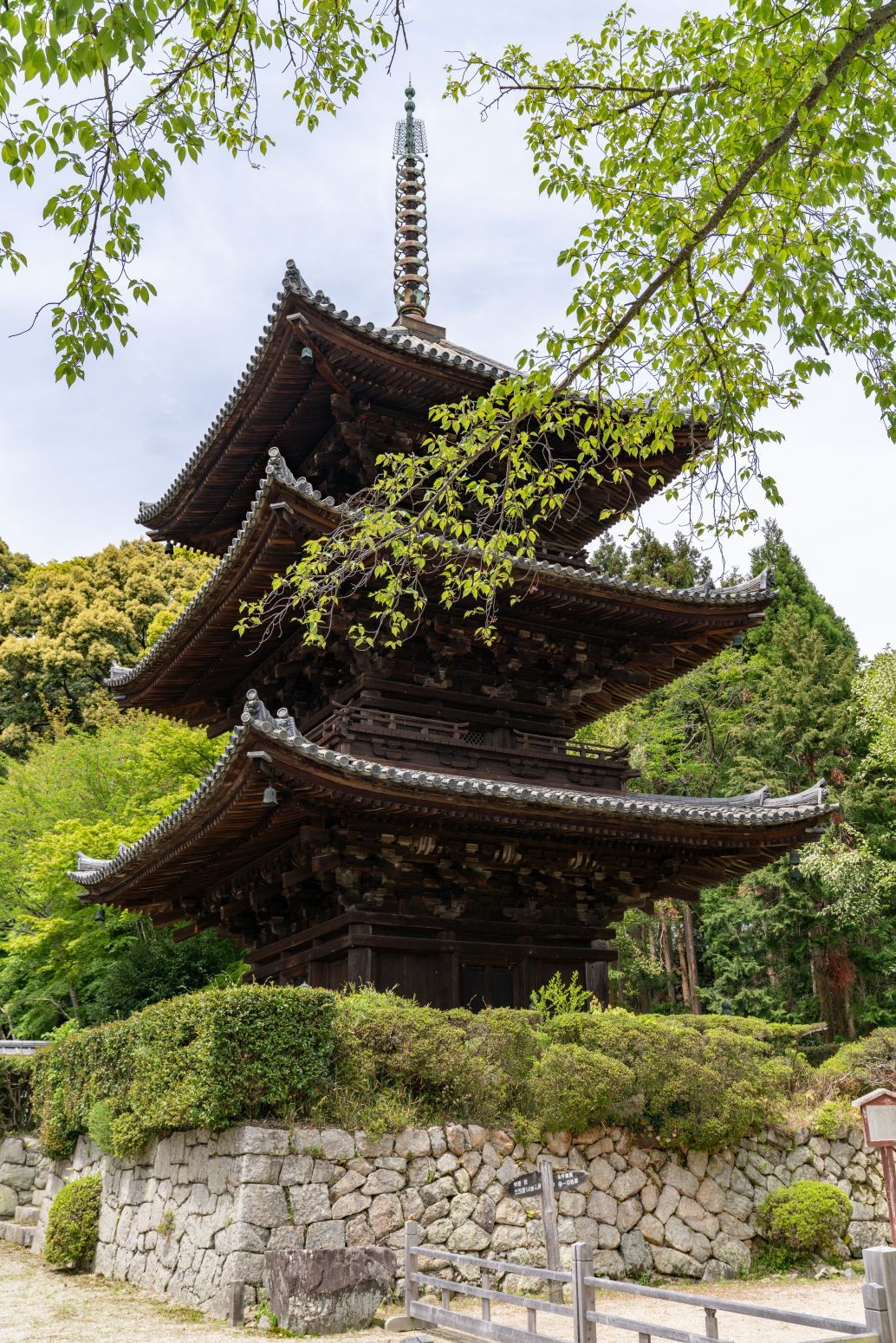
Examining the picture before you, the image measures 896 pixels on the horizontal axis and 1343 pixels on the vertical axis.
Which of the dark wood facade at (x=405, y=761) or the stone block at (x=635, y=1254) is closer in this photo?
the stone block at (x=635, y=1254)

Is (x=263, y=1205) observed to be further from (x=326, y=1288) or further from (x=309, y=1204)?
(x=326, y=1288)

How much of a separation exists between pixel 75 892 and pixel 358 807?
456 inches

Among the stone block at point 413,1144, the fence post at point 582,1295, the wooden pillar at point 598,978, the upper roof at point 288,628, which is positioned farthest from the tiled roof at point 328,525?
the fence post at point 582,1295

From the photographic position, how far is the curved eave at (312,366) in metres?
13.5

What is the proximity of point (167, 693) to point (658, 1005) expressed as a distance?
24604mm

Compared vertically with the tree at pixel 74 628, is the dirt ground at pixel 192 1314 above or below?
below

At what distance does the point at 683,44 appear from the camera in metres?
8.26

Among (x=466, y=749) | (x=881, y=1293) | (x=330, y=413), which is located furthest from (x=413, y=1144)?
(x=330, y=413)

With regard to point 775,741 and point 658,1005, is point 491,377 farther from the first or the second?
point 658,1005

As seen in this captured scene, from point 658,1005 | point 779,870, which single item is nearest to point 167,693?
point 779,870

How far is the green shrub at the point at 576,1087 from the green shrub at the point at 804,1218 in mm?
2314

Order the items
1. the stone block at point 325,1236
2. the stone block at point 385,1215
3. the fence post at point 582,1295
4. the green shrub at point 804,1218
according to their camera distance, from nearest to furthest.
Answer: the fence post at point 582,1295 < the stone block at point 325,1236 < the stone block at point 385,1215 < the green shrub at point 804,1218

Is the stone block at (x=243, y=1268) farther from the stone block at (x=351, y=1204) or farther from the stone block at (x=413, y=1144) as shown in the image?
the stone block at (x=413, y=1144)

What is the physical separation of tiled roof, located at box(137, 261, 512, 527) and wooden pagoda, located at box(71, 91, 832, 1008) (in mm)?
40
